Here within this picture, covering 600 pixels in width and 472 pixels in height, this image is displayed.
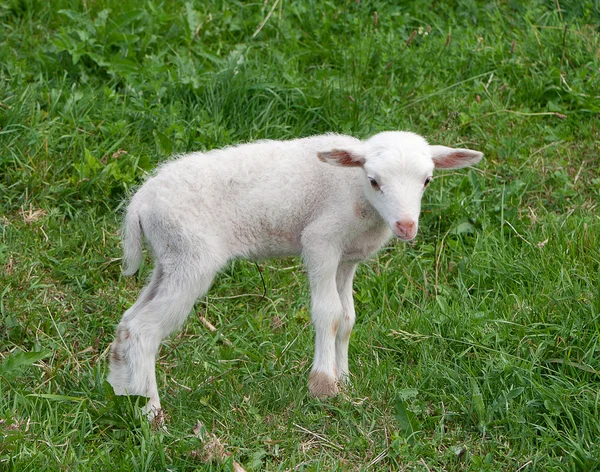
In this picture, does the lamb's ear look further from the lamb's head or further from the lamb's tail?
the lamb's tail

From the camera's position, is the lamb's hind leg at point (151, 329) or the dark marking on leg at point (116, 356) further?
the dark marking on leg at point (116, 356)

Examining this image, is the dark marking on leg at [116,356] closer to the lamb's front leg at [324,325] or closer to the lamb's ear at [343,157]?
the lamb's front leg at [324,325]

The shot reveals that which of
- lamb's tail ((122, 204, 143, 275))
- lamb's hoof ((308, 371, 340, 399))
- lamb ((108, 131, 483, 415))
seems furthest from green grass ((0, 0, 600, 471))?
lamb's tail ((122, 204, 143, 275))

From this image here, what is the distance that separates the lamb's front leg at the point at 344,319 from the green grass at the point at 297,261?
0.40 feet

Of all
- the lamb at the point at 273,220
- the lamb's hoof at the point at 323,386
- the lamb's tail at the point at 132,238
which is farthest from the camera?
the lamb's tail at the point at 132,238

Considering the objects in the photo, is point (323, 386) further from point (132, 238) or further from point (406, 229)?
point (132, 238)

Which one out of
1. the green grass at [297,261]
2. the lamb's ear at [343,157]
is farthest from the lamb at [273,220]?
the green grass at [297,261]

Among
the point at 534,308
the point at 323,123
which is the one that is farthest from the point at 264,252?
the point at 323,123

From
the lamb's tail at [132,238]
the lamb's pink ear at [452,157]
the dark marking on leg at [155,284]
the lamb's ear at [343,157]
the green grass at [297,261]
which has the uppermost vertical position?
the lamb's ear at [343,157]

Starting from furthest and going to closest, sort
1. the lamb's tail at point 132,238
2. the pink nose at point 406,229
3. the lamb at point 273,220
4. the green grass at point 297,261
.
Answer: the lamb's tail at point 132,238 → the lamb at point 273,220 → the green grass at point 297,261 → the pink nose at point 406,229

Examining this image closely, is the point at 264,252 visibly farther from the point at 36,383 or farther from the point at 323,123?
the point at 323,123

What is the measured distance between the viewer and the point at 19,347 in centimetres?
600

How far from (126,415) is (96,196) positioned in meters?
2.27

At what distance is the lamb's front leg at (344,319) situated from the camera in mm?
5695
